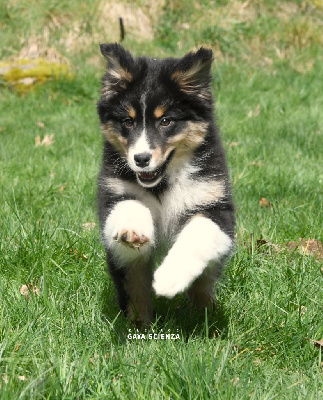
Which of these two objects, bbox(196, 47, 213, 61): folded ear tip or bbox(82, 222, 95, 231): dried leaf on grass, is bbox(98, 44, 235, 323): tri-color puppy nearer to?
Result: bbox(196, 47, 213, 61): folded ear tip

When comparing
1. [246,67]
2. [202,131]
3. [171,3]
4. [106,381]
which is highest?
[202,131]

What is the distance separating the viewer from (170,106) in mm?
3131

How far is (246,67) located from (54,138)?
4.13 m

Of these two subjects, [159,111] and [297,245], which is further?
[297,245]

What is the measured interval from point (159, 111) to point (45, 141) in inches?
156

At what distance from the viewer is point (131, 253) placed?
305 cm

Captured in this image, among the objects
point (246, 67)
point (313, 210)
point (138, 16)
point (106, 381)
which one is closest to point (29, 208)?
point (313, 210)

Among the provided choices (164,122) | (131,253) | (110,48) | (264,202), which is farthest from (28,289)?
(264,202)

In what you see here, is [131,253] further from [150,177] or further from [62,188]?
[62,188]

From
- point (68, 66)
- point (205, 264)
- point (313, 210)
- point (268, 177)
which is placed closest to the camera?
point (205, 264)

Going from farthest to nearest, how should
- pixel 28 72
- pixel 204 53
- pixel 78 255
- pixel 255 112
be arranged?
1. pixel 28 72
2. pixel 255 112
3. pixel 78 255
4. pixel 204 53

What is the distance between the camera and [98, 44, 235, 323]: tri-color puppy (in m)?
3.05

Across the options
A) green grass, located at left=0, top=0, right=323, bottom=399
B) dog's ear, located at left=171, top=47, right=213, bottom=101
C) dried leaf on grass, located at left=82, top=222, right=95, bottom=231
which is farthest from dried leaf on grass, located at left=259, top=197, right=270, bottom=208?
dog's ear, located at left=171, top=47, right=213, bottom=101

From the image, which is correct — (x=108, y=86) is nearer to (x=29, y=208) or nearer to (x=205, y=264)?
(x=205, y=264)
